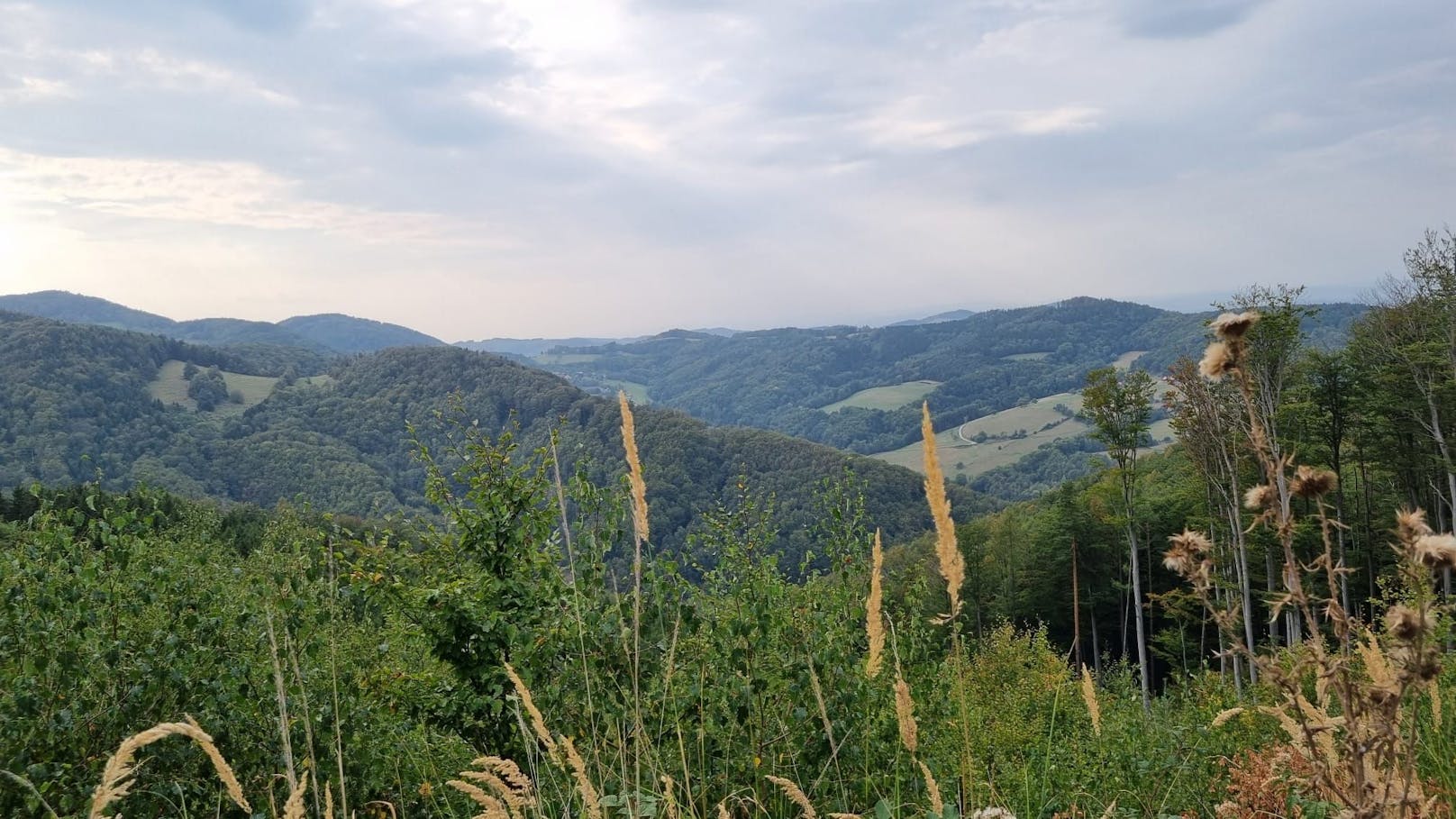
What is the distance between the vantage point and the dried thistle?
56.4 inches

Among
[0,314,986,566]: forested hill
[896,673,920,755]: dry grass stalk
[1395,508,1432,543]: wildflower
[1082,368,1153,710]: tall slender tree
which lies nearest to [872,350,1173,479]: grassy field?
[0,314,986,566]: forested hill

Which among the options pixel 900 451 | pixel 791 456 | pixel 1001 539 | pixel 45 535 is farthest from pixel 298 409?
pixel 45 535

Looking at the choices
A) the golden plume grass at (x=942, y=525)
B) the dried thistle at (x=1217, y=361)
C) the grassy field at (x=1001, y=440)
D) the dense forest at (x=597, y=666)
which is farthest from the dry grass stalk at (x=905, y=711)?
the grassy field at (x=1001, y=440)

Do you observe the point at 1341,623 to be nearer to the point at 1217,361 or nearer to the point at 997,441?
the point at 1217,361

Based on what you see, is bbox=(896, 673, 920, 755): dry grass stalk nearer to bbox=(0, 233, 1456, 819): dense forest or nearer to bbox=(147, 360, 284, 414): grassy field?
bbox=(0, 233, 1456, 819): dense forest

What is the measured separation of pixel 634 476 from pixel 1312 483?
154 centimetres

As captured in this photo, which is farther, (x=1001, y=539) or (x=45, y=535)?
(x=1001, y=539)

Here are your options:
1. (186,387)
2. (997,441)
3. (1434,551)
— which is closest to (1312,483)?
(1434,551)

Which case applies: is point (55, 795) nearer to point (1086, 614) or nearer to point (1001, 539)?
point (1086, 614)

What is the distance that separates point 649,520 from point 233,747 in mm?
3609

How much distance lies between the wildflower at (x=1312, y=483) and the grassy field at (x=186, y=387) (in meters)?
199

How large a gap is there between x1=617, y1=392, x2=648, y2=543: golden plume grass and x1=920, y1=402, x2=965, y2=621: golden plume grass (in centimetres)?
88

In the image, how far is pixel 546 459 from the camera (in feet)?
15.2

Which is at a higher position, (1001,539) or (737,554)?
(737,554)
